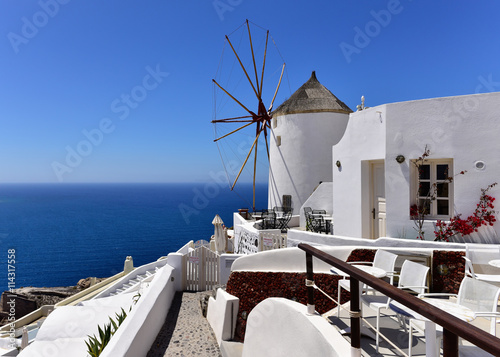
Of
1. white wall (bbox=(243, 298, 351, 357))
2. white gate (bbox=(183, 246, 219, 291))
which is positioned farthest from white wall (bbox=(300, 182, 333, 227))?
white wall (bbox=(243, 298, 351, 357))

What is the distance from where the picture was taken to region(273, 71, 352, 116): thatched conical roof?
17969 millimetres

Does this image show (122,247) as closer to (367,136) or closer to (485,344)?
(367,136)

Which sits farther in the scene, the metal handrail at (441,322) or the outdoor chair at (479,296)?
the outdoor chair at (479,296)

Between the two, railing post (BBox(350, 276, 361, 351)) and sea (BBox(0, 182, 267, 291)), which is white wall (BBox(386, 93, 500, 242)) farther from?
sea (BBox(0, 182, 267, 291))

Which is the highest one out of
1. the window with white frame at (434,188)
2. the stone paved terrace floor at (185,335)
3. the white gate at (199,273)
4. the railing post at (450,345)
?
the window with white frame at (434,188)

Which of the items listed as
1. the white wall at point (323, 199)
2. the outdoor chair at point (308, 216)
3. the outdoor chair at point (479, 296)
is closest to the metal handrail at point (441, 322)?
the outdoor chair at point (479, 296)

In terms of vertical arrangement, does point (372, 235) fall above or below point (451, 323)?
below

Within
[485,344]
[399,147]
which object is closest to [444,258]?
[399,147]

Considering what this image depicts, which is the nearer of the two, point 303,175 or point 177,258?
point 177,258

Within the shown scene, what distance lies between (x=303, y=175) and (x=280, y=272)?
11.6m

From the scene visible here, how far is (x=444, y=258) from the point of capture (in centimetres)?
555

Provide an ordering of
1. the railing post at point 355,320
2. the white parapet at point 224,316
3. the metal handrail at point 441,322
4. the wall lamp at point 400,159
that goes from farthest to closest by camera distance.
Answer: the wall lamp at point 400,159, the white parapet at point 224,316, the railing post at point 355,320, the metal handrail at point 441,322

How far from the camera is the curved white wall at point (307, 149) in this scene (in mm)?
17734

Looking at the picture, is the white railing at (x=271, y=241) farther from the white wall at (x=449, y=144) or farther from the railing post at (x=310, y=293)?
the railing post at (x=310, y=293)
